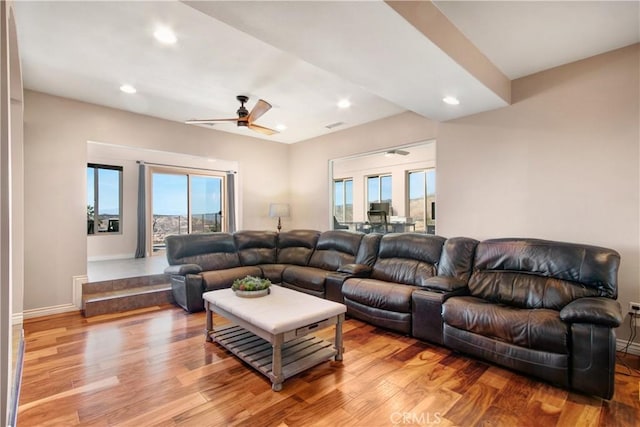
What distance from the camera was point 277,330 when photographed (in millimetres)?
2232

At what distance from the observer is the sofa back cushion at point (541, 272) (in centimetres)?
253

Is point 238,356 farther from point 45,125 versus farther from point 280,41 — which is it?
point 45,125

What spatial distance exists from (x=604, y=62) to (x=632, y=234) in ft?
5.32

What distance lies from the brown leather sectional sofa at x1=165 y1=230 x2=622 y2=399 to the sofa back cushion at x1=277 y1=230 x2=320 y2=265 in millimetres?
91

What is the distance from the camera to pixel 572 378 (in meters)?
2.15

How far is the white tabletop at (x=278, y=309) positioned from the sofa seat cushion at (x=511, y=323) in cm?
101

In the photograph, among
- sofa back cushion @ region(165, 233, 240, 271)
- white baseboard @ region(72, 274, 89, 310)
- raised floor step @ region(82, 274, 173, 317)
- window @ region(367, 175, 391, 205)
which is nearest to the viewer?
raised floor step @ region(82, 274, 173, 317)

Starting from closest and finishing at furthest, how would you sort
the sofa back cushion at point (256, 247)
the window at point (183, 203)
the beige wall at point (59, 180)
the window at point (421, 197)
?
the beige wall at point (59, 180) → the sofa back cushion at point (256, 247) → the window at point (421, 197) → the window at point (183, 203)

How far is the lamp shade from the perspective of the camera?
601 centimetres

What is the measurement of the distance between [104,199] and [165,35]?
584 centimetres

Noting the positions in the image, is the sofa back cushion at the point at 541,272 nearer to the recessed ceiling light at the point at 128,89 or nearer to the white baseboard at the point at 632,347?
the white baseboard at the point at 632,347

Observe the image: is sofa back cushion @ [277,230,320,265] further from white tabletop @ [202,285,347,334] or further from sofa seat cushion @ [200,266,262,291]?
white tabletop @ [202,285,347,334]

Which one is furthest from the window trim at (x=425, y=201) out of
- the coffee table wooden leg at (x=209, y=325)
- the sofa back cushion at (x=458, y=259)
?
the coffee table wooden leg at (x=209, y=325)

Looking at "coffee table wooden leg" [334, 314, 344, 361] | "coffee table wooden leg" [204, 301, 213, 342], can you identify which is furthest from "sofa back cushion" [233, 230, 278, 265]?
"coffee table wooden leg" [334, 314, 344, 361]
